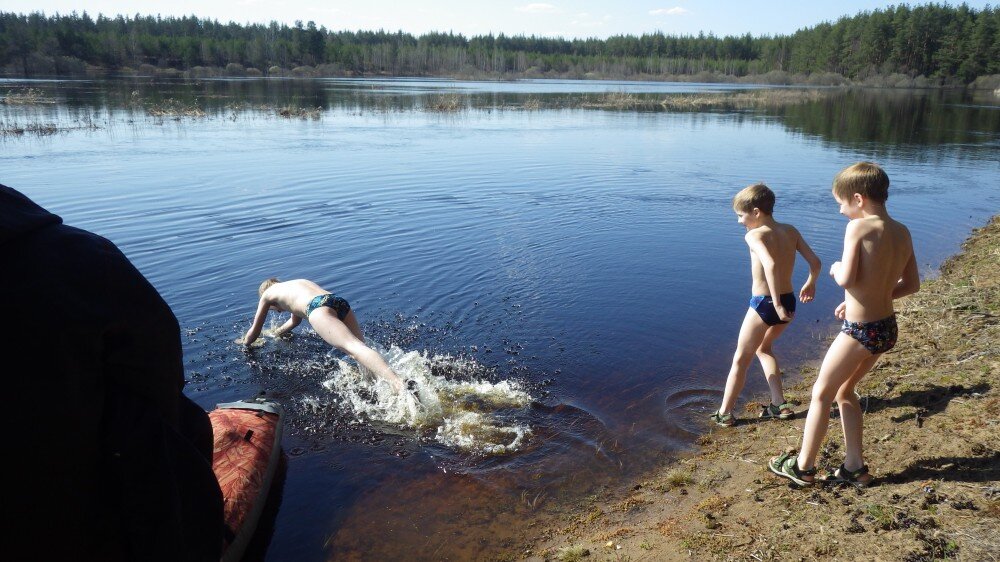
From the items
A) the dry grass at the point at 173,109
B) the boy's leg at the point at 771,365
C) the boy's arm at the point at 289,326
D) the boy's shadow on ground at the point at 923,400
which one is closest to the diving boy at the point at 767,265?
the boy's leg at the point at 771,365

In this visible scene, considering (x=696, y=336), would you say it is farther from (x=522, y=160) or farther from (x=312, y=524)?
Answer: (x=522, y=160)

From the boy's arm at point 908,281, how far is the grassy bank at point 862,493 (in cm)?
118

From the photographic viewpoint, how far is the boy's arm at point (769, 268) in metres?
5.29

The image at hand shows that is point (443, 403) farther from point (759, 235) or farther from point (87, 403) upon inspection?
point (87, 403)

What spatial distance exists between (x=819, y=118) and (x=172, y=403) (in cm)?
4902

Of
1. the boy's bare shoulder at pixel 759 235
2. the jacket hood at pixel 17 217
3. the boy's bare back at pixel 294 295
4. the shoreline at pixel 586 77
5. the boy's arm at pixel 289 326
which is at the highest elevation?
the shoreline at pixel 586 77

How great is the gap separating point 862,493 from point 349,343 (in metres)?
5.07

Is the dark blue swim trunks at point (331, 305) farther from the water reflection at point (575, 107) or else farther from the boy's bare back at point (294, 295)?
the water reflection at point (575, 107)

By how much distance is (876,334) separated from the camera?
4.27m

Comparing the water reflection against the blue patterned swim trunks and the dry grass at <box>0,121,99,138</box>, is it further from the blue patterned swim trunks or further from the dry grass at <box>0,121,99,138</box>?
the blue patterned swim trunks

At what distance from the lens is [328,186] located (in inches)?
767

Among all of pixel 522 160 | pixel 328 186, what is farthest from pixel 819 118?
pixel 328 186

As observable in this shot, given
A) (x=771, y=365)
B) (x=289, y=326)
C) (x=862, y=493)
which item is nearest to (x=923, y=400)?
(x=771, y=365)

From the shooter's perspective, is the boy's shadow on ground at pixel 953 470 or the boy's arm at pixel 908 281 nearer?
the boy's shadow on ground at pixel 953 470
